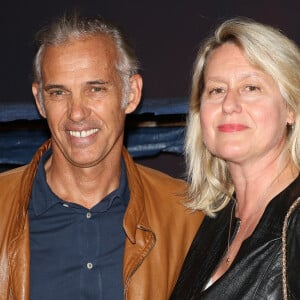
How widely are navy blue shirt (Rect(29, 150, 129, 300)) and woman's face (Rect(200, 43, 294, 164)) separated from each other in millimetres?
565

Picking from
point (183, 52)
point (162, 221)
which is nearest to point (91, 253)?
point (162, 221)

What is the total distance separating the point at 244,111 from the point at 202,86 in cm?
32

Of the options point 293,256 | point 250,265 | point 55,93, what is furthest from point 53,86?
point 293,256

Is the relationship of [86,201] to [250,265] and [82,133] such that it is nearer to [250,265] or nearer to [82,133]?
[82,133]

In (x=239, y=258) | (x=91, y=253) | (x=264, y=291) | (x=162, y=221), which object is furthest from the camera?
(x=162, y=221)

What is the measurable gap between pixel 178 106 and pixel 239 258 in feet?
3.14

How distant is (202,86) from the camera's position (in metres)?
2.83

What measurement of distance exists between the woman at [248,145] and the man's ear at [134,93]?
1.04 ft

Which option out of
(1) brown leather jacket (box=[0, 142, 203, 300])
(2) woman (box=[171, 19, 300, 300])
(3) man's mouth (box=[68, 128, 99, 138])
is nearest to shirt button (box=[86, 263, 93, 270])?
(1) brown leather jacket (box=[0, 142, 203, 300])

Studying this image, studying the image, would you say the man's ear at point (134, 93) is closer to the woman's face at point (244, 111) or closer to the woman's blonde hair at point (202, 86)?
the woman's blonde hair at point (202, 86)

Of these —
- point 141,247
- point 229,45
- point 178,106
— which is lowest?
point 141,247

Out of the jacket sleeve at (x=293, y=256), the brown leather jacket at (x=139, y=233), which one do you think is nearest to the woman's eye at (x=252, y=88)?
the jacket sleeve at (x=293, y=256)

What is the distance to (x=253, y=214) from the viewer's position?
8.67 feet

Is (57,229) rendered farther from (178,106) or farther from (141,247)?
(178,106)
